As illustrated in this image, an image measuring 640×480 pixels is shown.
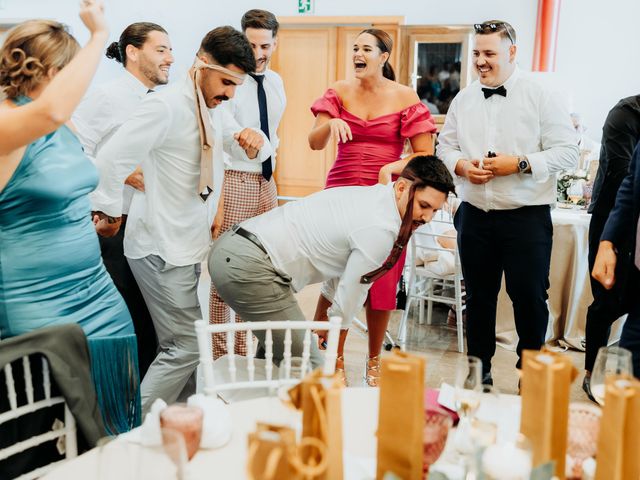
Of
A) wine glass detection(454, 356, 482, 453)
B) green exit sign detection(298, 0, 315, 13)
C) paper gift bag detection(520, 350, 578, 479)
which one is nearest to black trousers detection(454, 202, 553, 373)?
wine glass detection(454, 356, 482, 453)

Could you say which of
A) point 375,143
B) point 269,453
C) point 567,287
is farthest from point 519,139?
point 269,453

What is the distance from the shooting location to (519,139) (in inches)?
117

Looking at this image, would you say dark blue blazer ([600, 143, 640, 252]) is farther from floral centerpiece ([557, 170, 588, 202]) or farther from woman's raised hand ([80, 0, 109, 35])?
floral centerpiece ([557, 170, 588, 202])

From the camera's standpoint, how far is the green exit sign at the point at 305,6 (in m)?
7.19

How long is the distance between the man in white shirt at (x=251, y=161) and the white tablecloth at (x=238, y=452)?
1.82 meters

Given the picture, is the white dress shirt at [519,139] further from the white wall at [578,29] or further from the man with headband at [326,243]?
the white wall at [578,29]

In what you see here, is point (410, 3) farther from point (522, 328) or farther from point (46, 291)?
point (46, 291)

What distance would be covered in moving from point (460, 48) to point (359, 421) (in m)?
6.08

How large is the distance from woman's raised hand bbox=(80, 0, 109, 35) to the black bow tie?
1801mm

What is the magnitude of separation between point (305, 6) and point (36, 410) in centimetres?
639

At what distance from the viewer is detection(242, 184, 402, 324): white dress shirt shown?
224 cm

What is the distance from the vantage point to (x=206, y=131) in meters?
2.28

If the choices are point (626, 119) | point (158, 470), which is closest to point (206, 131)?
point (158, 470)

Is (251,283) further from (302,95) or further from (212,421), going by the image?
(302,95)
